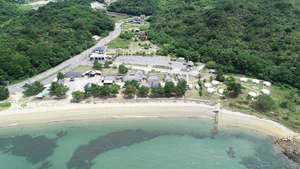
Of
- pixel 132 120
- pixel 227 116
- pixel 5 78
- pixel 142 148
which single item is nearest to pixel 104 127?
pixel 132 120

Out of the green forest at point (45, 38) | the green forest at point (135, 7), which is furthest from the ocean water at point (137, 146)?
the green forest at point (135, 7)

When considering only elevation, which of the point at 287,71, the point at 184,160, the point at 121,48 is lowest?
the point at 184,160

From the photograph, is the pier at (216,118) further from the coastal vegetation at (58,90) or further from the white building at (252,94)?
the coastal vegetation at (58,90)

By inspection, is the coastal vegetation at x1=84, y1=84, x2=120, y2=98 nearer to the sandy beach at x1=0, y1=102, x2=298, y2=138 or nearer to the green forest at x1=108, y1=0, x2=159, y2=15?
the sandy beach at x1=0, y1=102, x2=298, y2=138

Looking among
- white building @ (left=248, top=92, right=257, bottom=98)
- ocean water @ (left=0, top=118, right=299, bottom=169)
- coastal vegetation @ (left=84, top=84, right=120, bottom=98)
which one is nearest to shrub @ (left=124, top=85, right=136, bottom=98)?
coastal vegetation @ (left=84, top=84, right=120, bottom=98)

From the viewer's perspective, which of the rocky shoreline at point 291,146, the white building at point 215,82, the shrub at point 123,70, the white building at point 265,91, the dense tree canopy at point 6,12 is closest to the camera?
the rocky shoreline at point 291,146

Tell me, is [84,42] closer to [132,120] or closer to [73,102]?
[73,102]
